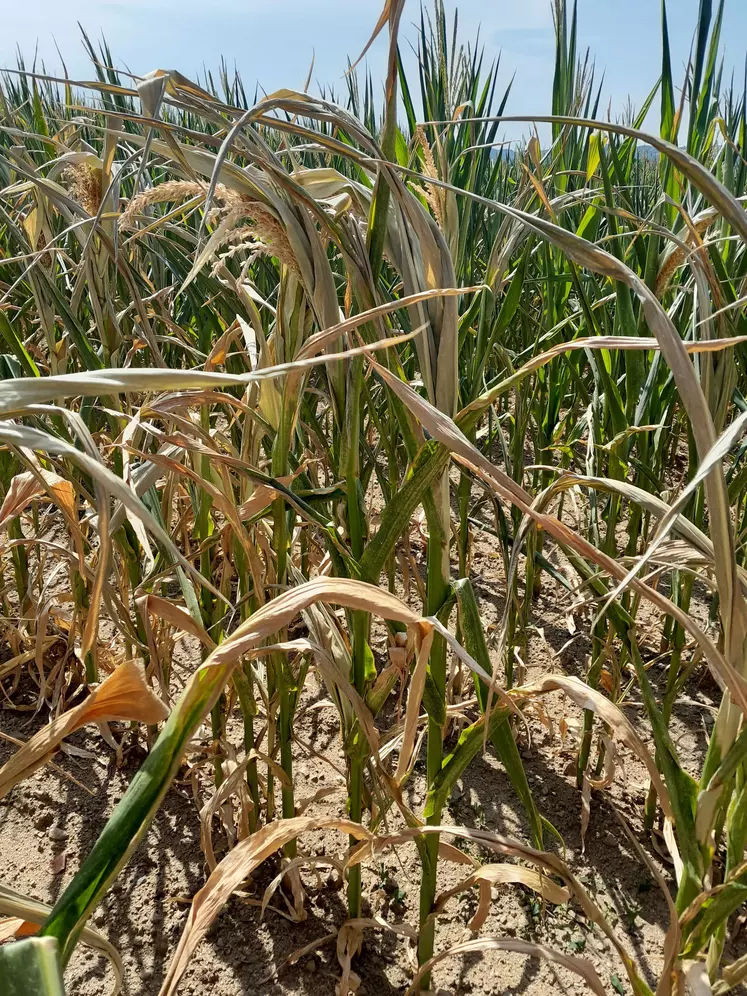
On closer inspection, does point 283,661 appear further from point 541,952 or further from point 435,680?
point 541,952

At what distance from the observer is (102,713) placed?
0.40 meters

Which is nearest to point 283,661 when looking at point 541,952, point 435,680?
point 435,680

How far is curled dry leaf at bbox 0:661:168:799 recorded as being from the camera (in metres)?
0.39

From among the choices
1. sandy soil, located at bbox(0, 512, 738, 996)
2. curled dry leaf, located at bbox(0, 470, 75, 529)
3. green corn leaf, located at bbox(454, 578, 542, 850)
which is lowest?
sandy soil, located at bbox(0, 512, 738, 996)

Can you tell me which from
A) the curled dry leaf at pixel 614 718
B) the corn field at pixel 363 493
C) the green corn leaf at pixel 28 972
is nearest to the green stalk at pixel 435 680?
the corn field at pixel 363 493

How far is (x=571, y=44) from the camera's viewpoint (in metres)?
1.10

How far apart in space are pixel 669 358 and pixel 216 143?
1.08ft

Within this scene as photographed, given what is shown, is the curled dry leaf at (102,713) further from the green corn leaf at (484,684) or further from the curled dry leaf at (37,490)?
the green corn leaf at (484,684)

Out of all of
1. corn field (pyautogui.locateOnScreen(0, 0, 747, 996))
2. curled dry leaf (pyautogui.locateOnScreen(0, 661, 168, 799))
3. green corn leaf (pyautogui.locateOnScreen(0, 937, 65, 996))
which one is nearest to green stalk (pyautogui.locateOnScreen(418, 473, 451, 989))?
corn field (pyautogui.locateOnScreen(0, 0, 747, 996))

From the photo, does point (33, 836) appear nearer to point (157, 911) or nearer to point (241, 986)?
point (157, 911)

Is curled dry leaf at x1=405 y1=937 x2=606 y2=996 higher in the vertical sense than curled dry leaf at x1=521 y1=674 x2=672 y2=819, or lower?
lower

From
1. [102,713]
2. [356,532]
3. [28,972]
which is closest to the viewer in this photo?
[28,972]

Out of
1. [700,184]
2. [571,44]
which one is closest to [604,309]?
[571,44]

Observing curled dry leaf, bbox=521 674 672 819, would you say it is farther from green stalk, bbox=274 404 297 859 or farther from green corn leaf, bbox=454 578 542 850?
green stalk, bbox=274 404 297 859
